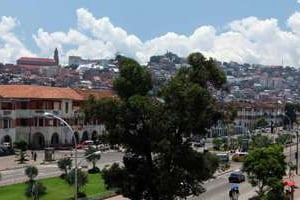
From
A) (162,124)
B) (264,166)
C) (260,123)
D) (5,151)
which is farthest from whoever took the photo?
(260,123)

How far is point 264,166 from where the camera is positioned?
4216cm

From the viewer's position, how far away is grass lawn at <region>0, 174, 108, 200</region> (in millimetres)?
45750

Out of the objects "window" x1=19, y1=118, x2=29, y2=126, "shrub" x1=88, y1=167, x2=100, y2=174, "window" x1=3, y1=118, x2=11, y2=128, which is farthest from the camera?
"window" x1=19, y1=118, x2=29, y2=126

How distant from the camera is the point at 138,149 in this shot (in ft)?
89.8

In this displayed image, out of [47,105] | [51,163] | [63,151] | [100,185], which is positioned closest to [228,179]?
[100,185]

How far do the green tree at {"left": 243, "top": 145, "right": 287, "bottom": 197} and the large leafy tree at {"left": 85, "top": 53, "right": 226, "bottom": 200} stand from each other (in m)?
14.8

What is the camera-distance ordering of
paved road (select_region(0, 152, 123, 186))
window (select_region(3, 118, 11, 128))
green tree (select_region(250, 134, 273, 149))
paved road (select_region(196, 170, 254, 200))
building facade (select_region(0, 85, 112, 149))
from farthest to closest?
building facade (select_region(0, 85, 112, 149)) → window (select_region(3, 118, 11, 128)) → green tree (select_region(250, 134, 273, 149)) → paved road (select_region(0, 152, 123, 186)) → paved road (select_region(196, 170, 254, 200))

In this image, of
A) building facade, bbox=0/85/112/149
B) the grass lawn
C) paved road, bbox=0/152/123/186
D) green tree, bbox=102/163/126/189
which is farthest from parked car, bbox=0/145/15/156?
green tree, bbox=102/163/126/189

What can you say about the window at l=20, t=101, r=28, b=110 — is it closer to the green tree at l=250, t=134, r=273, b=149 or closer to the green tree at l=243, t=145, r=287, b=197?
the green tree at l=250, t=134, r=273, b=149

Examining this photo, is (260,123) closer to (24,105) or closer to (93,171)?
(24,105)

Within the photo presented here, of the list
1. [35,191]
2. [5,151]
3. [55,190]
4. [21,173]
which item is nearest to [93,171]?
[21,173]

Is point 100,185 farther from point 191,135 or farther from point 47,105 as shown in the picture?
point 47,105

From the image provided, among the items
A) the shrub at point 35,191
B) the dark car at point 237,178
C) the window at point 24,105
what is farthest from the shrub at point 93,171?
the window at point 24,105

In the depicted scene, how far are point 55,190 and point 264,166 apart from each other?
1580cm
